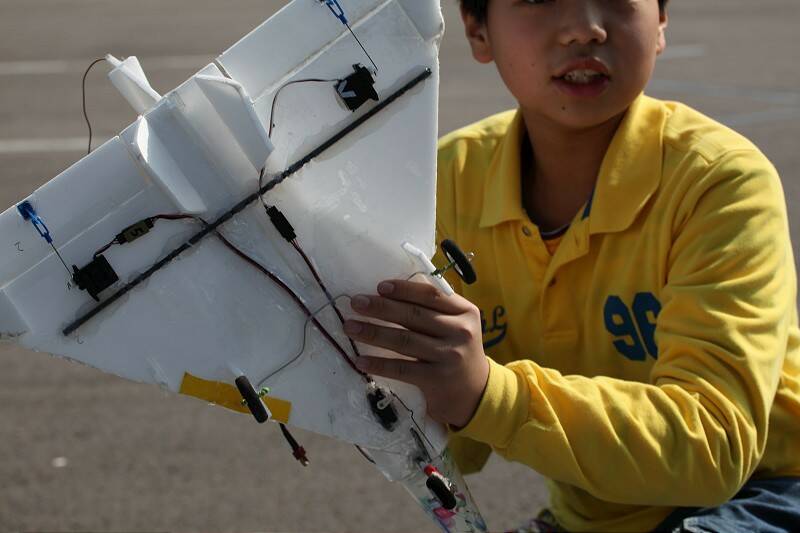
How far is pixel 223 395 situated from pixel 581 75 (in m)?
0.92

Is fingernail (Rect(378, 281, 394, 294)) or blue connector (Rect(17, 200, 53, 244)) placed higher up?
blue connector (Rect(17, 200, 53, 244))

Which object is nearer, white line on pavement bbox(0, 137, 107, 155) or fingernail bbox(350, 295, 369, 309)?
fingernail bbox(350, 295, 369, 309)

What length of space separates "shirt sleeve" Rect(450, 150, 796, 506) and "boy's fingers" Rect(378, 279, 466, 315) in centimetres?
14

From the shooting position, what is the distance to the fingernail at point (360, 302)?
6.62 ft

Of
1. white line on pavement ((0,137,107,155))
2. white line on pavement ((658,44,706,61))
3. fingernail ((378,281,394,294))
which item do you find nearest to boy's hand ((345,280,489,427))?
fingernail ((378,281,394,294))

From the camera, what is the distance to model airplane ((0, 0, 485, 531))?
190cm

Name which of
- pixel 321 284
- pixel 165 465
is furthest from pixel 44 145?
pixel 321 284

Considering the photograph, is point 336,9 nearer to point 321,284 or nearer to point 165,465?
point 321,284

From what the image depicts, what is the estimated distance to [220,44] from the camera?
35.0 ft

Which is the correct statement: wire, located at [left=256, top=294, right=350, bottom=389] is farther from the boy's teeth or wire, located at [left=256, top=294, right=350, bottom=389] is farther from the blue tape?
the boy's teeth

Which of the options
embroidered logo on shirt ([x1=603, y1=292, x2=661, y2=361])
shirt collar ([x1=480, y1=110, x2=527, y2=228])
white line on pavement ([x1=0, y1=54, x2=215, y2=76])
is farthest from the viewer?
white line on pavement ([x1=0, y1=54, x2=215, y2=76])

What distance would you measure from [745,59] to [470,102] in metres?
2.62

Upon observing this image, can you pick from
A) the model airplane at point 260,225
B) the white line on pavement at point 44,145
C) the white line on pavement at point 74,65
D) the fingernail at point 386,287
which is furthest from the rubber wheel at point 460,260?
the white line on pavement at point 74,65

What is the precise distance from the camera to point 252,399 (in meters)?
1.95
